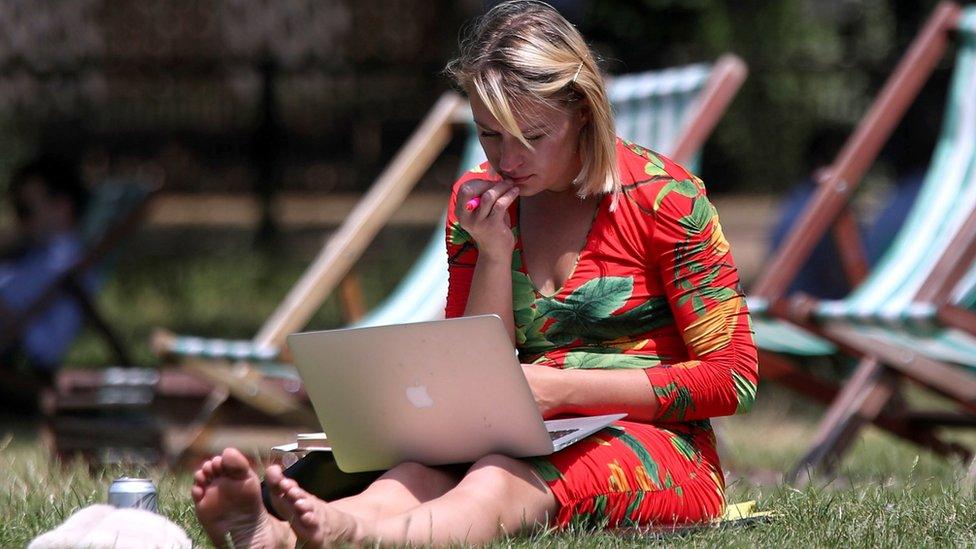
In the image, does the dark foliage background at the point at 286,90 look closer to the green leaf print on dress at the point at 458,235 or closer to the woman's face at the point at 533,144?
the green leaf print on dress at the point at 458,235

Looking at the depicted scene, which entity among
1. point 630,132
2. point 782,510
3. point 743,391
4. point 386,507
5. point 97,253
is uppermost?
point 97,253

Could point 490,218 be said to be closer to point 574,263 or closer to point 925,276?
point 574,263

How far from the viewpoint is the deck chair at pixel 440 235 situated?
191 inches

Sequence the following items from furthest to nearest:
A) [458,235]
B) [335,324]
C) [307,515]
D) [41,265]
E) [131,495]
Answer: [335,324], [41,265], [458,235], [131,495], [307,515]

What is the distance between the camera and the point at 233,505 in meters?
2.22

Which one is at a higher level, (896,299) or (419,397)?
(419,397)

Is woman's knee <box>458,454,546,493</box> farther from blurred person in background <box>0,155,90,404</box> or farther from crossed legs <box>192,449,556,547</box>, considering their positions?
→ blurred person in background <box>0,155,90,404</box>

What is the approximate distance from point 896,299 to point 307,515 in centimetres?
259

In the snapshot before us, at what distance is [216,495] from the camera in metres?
2.22

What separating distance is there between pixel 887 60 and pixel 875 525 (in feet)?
21.6

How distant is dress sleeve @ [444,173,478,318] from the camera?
2.89 metres

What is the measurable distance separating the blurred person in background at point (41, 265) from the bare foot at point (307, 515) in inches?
159

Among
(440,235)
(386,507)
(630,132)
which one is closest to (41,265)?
(440,235)

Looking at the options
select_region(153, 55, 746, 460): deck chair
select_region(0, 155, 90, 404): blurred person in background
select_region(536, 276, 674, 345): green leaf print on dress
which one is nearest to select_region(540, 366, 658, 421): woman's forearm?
select_region(536, 276, 674, 345): green leaf print on dress
